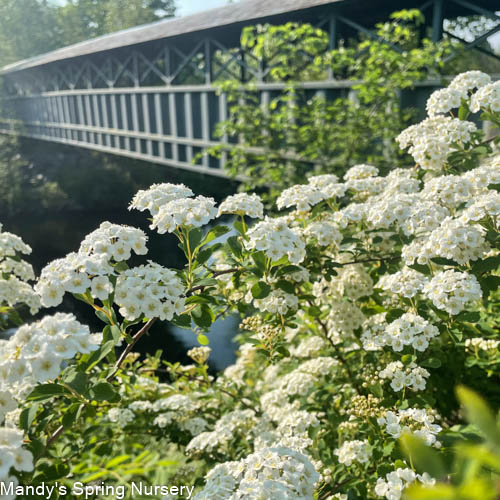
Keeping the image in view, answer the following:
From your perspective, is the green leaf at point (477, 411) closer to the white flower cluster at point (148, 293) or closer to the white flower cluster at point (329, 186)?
the white flower cluster at point (148, 293)

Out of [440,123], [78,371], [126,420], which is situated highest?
[440,123]

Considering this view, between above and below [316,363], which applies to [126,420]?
below

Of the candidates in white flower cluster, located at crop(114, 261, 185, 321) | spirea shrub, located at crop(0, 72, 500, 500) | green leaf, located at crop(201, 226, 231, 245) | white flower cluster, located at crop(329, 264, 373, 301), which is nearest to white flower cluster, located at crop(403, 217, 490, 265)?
spirea shrub, located at crop(0, 72, 500, 500)

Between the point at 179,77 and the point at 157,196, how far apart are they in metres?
15.6

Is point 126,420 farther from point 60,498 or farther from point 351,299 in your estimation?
point 351,299

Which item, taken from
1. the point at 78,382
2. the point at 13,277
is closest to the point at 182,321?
the point at 78,382

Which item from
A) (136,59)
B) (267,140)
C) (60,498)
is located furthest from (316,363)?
(136,59)

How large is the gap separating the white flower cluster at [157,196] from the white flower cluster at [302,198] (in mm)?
625

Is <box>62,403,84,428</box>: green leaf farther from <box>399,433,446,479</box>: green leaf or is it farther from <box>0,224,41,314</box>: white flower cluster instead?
<box>399,433,446,479</box>: green leaf

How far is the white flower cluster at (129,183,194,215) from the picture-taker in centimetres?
202

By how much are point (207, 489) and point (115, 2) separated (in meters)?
54.5

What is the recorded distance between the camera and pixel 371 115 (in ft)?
22.2

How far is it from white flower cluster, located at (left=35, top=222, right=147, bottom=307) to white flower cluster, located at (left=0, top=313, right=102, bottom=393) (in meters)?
0.20

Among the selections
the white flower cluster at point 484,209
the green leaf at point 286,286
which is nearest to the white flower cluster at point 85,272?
the green leaf at point 286,286
